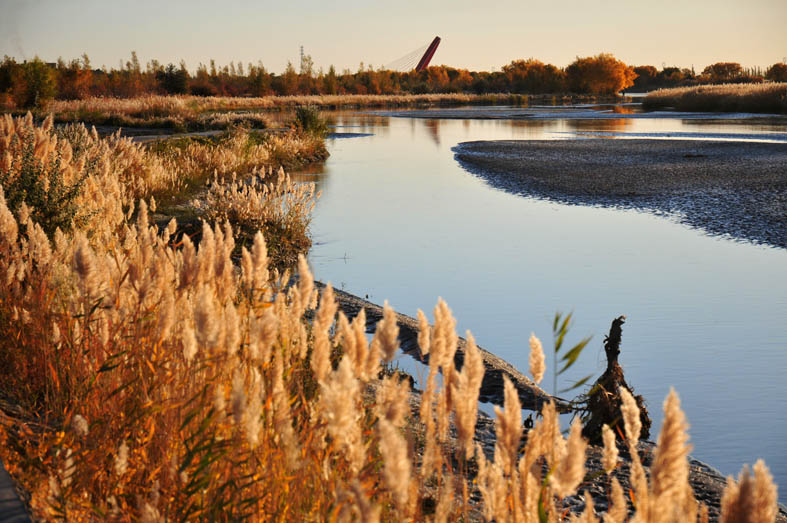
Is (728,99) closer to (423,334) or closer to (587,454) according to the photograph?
(587,454)

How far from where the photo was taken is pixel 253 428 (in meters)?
1.62

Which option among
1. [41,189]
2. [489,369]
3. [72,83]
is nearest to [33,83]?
[72,83]

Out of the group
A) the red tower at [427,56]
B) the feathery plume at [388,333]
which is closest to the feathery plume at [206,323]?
the feathery plume at [388,333]

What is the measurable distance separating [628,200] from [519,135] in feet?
56.0

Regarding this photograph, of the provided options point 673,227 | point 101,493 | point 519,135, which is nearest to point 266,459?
point 101,493

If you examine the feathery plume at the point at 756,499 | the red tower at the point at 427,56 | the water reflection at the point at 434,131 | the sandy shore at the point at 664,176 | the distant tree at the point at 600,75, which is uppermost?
the red tower at the point at 427,56

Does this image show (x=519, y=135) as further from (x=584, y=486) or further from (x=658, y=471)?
(x=658, y=471)

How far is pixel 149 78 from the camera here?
234ft

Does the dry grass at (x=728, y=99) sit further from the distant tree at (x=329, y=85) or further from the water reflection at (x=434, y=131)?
the distant tree at (x=329, y=85)

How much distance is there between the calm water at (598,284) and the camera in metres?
5.21

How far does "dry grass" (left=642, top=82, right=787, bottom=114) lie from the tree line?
36.0 m

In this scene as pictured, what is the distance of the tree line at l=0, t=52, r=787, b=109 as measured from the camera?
132 feet

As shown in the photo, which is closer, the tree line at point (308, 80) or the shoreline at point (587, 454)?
the shoreline at point (587, 454)

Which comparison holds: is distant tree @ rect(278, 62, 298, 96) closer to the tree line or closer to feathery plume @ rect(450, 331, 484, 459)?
the tree line
